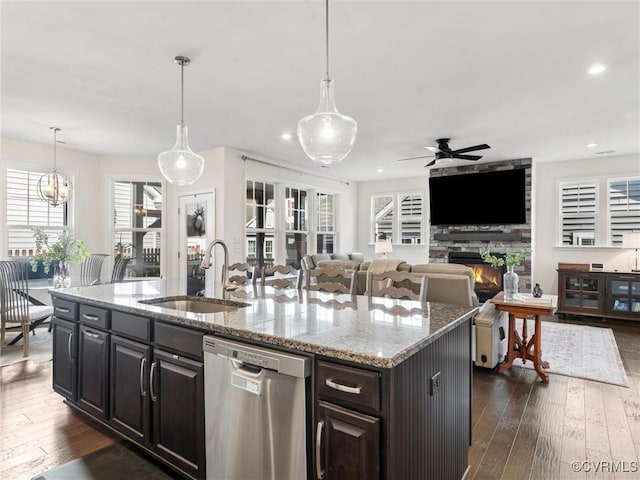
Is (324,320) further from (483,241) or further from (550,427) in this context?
(483,241)

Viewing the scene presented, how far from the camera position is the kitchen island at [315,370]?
1297 millimetres

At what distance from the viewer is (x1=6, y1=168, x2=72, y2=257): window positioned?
5.39 meters

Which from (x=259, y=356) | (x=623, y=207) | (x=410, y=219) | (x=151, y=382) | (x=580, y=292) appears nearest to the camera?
(x=259, y=356)

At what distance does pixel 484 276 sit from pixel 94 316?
6.72 m

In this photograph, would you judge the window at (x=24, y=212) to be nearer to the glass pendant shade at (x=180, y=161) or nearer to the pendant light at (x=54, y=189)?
the pendant light at (x=54, y=189)

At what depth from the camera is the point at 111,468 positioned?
2119mm

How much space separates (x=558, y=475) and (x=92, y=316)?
301 cm

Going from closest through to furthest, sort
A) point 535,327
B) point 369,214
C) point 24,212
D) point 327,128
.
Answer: point 327,128 → point 535,327 → point 24,212 → point 369,214

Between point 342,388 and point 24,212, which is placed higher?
point 24,212

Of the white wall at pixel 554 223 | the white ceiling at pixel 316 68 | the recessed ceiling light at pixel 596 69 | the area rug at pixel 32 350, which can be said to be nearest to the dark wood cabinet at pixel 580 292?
the white wall at pixel 554 223

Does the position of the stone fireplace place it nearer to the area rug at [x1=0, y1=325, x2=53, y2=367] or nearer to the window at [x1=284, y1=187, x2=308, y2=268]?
the window at [x1=284, y1=187, x2=308, y2=268]

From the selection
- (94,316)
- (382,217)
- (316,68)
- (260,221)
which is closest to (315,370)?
(94,316)

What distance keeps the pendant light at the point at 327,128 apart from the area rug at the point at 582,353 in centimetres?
305

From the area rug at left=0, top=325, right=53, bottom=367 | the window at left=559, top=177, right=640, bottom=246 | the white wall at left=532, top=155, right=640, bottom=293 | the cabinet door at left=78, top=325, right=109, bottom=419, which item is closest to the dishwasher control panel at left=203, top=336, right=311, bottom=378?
the cabinet door at left=78, top=325, right=109, bottom=419
